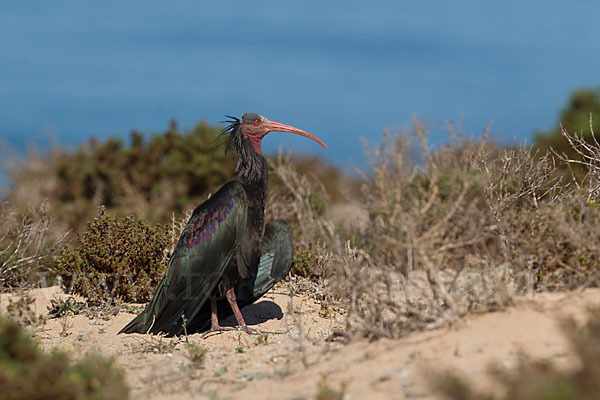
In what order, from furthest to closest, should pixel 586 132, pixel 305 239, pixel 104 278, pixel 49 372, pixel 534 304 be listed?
1. pixel 586 132
2. pixel 305 239
3. pixel 104 278
4. pixel 534 304
5. pixel 49 372

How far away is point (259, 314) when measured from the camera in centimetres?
830

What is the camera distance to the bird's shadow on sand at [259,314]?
26.3 feet

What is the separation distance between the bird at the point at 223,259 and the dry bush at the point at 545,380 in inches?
134

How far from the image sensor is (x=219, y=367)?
551 centimetres

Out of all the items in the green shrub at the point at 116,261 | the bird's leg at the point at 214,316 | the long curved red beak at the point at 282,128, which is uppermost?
the long curved red beak at the point at 282,128

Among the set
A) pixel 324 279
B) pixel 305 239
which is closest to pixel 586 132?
pixel 305 239

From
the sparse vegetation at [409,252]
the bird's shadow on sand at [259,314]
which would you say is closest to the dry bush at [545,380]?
the sparse vegetation at [409,252]

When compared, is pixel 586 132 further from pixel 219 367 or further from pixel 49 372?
pixel 49 372

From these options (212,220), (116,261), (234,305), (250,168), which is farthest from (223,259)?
(116,261)

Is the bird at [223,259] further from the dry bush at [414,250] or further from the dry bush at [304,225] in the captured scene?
the dry bush at [414,250]

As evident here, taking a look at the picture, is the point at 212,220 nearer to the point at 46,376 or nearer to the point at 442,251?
the point at 442,251

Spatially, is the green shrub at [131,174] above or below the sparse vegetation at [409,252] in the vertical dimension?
above

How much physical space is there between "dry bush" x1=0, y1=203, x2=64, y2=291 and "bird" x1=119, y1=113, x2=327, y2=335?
2.80 m

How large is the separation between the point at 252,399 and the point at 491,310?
6.06 feet
